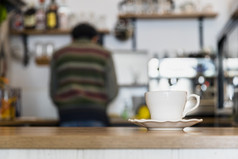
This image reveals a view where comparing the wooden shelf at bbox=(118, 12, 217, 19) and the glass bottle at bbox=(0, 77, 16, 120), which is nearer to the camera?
the glass bottle at bbox=(0, 77, 16, 120)

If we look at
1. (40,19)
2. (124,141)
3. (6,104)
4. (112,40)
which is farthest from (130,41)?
(124,141)

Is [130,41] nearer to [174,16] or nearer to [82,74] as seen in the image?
[174,16]

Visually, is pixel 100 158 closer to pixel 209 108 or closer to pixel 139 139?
pixel 139 139

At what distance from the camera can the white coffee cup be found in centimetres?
98

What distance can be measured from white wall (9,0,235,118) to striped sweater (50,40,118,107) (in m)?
1.71

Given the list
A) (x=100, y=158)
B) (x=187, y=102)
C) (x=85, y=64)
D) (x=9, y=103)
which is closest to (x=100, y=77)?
(x=85, y=64)

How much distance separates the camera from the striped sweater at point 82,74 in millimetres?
2877

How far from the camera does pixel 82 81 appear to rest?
2.89m

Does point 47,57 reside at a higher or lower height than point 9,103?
higher

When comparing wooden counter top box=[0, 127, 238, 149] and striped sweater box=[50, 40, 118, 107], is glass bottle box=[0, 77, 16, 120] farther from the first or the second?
wooden counter top box=[0, 127, 238, 149]

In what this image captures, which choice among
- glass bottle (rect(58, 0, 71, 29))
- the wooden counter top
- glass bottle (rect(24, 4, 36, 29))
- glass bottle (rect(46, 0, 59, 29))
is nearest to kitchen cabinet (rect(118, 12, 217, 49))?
glass bottle (rect(58, 0, 71, 29))

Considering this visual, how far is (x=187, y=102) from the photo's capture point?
106cm

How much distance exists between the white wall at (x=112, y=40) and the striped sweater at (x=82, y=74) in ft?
5.60

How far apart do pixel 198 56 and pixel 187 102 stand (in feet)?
10.9
